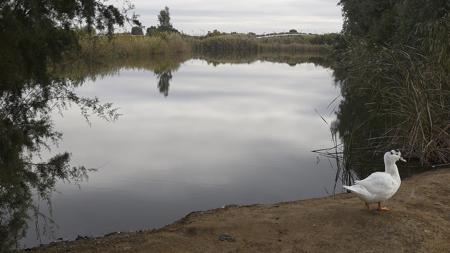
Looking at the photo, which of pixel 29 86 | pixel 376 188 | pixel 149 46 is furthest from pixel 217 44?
pixel 29 86

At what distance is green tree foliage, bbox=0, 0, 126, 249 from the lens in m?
4.95

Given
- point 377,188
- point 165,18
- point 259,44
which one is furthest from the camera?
point 259,44

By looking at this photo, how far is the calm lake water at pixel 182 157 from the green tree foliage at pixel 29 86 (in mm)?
2246

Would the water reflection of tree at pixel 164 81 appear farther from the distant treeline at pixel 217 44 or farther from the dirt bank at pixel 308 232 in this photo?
the dirt bank at pixel 308 232

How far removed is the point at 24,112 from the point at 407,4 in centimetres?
2012

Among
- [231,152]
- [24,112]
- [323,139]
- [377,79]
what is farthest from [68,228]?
[323,139]

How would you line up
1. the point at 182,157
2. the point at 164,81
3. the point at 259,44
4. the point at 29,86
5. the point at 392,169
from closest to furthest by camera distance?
the point at 29,86, the point at 392,169, the point at 182,157, the point at 164,81, the point at 259,44

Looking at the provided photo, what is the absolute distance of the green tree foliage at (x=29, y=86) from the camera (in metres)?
4.95

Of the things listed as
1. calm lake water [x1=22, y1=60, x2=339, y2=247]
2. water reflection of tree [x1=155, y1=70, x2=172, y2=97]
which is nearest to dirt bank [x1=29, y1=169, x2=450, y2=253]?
calm lake water [x1=22, y1=60, x2=339, y2=247]

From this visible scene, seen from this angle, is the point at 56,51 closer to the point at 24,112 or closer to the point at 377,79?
the point at 24,112

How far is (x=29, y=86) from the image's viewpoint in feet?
18.6

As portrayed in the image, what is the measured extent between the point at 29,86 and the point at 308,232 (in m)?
3.47

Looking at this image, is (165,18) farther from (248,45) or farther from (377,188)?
(377,188)

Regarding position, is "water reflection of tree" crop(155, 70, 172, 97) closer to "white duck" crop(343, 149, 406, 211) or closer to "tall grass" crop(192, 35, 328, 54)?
"white duck" crop(343, 149, 406, 211)
